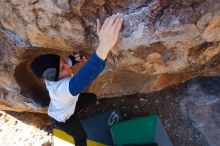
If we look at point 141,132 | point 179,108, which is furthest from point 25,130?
point 179,108

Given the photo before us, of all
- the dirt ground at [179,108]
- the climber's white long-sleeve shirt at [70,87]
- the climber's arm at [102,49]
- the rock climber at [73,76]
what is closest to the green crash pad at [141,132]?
the dirt ground at [179,108]

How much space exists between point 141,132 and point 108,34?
3.25ft

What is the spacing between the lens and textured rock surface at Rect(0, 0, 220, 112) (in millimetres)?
1710

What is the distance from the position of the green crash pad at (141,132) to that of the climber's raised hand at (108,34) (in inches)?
36.6

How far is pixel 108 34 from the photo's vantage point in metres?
1.74

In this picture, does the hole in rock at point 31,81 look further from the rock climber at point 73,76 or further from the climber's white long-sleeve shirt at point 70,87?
the climber's white long-sleeve shirt at point 70,87

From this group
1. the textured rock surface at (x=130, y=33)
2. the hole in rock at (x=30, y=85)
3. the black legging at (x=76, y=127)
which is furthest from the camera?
the hole in rock at (x=30, y=85)

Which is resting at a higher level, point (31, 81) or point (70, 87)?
point (31, 81)

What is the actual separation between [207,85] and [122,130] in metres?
0.60

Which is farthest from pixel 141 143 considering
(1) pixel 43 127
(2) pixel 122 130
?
(1) pixel 43 127

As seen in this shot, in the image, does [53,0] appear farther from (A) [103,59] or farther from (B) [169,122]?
(B) [169,122]

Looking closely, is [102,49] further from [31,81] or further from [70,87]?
[31,81]

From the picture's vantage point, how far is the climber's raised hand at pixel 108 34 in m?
1.72

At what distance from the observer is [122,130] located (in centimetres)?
259
